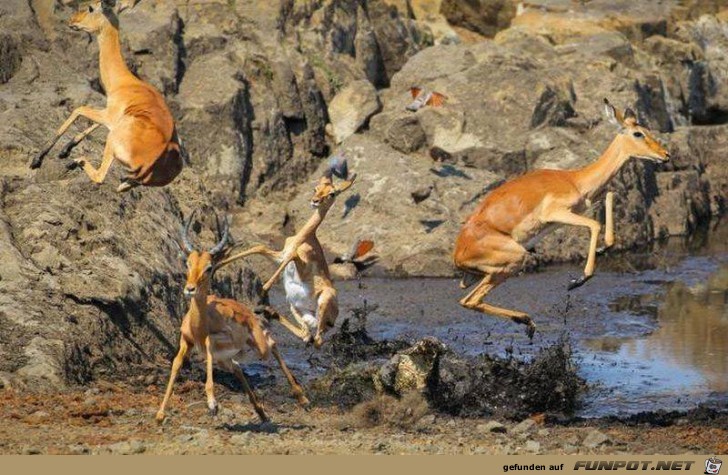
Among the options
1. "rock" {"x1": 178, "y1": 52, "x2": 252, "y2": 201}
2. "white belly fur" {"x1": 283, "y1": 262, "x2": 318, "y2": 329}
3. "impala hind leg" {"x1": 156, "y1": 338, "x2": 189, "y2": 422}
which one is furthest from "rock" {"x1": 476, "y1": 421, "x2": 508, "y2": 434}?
"rock" {"x1": 178, "y1": 52, "x2": 252, "y2": 201}

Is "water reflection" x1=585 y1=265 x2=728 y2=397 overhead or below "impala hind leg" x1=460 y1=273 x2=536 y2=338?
below

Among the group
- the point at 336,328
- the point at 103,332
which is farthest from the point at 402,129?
the point at 103,332

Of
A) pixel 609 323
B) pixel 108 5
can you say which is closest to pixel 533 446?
pixel 108 5

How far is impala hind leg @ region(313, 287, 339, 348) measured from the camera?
12914mm

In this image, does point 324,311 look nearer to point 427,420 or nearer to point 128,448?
point 427,420

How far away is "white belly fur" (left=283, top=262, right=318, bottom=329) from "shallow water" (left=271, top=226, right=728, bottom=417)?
602 millimetres

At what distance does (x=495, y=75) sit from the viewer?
68.2 feet

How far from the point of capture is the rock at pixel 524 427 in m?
10.9

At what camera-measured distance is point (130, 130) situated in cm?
1131

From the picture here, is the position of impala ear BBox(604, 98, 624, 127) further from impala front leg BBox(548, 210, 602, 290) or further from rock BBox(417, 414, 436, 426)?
rock BBox(417, 414, 436, 426)

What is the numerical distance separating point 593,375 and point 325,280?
2.60 metres

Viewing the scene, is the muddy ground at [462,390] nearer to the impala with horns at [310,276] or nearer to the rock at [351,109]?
the impala with horns at [310,276]

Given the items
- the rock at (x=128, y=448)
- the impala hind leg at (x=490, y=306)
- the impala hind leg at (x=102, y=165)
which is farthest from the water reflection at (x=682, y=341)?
the rock at (x=128, y=448)

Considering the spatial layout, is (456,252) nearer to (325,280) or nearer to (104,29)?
(325,280)
